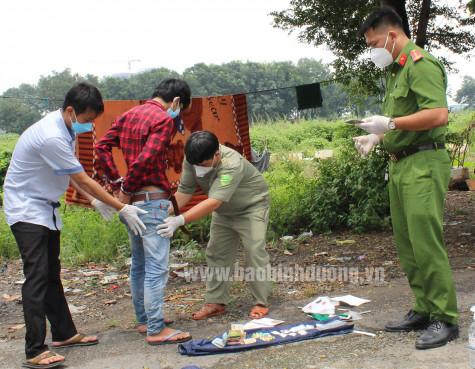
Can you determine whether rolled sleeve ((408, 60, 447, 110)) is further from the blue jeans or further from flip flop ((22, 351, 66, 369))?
flip flop ((22, 351, 66, 369))

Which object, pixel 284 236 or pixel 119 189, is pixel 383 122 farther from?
pixel 284 236

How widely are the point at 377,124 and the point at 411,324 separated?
130 cm

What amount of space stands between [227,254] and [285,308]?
2.08ft

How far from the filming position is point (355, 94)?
7129 mm

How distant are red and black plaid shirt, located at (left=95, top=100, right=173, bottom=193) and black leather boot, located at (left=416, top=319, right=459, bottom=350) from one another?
1.82m

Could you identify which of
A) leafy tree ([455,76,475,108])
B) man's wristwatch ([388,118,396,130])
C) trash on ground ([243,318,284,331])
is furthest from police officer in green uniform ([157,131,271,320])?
leafy tree ([455,76,475,108])

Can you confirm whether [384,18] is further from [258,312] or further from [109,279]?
[109,279]

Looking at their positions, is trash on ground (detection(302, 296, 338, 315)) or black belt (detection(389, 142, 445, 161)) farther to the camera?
trash on ground (detection(302, 296, 338, 315))

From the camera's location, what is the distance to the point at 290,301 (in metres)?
4.09

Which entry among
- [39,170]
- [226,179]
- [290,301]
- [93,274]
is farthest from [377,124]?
[93,274]

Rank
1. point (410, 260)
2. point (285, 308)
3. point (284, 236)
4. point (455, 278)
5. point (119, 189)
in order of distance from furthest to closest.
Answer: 1. point (284, 236)
2. point (455, 278)
3. point (285, 308)
4. point (119, 189)
5. point (410, 260)

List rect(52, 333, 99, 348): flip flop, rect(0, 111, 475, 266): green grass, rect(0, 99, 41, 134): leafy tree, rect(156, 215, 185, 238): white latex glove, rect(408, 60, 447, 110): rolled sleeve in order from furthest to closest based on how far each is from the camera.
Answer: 1. rect(0, 99, 41, 134): leafy tree
2. rect(0, 111, 475, 266): green grass
3. rect(52, 333, 99, 348): flip flop
4. rect(156, 215, 185, 238): white latex glove
5. rect(408, 60, 447, 110): rolled sleeve

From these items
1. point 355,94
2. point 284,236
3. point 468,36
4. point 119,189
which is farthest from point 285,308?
point 468,36

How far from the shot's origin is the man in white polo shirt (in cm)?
289
